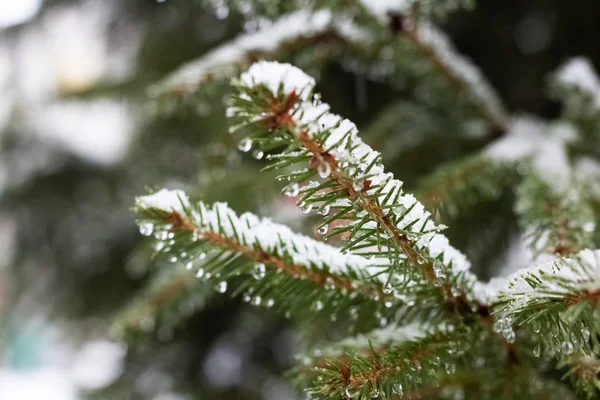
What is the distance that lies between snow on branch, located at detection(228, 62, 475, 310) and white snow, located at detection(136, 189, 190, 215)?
7 centimetres

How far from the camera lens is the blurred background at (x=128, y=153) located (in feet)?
3.42

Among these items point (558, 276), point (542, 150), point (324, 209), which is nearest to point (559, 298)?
point (558, 276)

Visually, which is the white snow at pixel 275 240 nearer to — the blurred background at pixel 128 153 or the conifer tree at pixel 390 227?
the conifer tree at pixel 390 227

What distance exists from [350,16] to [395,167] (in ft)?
0.75

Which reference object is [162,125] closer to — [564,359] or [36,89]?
[36,89]

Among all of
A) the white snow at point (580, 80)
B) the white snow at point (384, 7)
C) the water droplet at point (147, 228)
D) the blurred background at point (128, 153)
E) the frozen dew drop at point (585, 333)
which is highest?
the blurred background at point (128, 153)

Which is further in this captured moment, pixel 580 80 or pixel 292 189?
pixel 580 80

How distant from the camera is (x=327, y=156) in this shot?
0.25m

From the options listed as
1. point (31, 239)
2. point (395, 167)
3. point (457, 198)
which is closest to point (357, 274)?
point (457, 198)

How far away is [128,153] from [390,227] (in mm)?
1100

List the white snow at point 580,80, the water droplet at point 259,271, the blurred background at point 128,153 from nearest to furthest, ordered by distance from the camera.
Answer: the water droplet at point 259,271 → the white snow at point 580,80 → the blurred background at point 128,153

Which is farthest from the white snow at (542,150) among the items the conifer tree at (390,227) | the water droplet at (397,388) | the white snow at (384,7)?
the water droplet at (397,388)

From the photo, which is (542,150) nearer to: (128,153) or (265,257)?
(265,257)

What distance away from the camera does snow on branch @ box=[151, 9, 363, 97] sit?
19.7 inches
